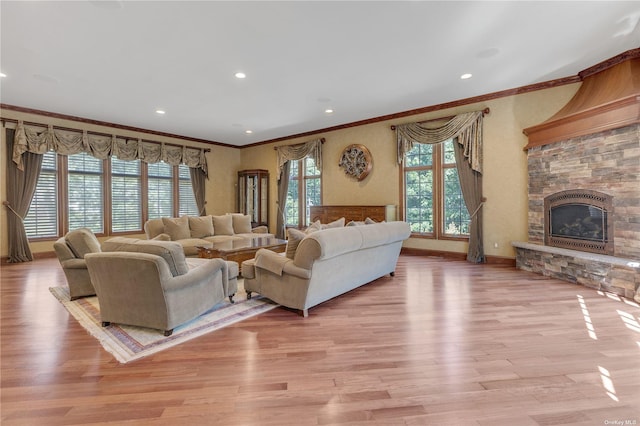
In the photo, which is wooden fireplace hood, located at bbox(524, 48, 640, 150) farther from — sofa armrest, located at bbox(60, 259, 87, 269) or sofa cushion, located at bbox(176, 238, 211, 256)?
sofa armrest, located at bbox(60, 259, 87, 269)

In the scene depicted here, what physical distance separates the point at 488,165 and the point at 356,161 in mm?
2758

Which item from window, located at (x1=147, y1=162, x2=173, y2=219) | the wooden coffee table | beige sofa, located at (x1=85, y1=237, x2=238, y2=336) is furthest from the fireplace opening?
window, located at (x1=147, y1=162, x2=173, y2=219)

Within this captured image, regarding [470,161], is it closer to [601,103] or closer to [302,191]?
[601,103]

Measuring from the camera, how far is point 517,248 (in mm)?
5082

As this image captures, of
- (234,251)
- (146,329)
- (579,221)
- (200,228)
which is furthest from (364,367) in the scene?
(200,228)

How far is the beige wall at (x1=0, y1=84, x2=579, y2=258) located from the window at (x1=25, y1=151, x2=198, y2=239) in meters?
0.54

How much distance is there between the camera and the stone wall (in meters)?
3.72

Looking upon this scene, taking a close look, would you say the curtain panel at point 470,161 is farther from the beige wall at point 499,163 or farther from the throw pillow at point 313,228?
the throw pillow at point 313,228

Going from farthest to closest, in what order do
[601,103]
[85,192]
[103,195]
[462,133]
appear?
[103,195]
[85,192]
[462,133]
[601,103]

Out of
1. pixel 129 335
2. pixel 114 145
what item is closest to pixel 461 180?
pixel 129 335

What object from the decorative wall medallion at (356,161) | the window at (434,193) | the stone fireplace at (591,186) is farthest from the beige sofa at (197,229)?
the stone fireplace at (591,186)

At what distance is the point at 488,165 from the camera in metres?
5.46

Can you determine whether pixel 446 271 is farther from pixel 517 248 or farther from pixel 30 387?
pixel 30 387

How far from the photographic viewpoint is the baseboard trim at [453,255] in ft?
17.4
